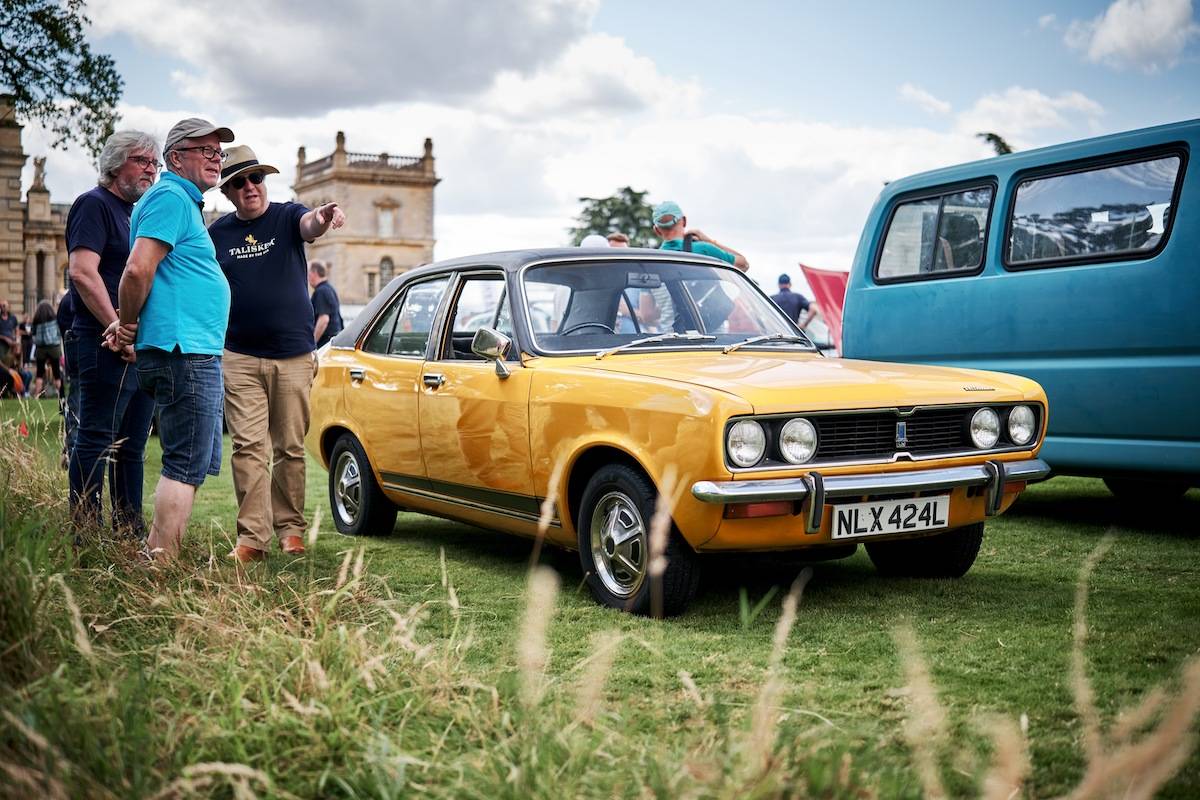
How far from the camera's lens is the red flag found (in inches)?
696

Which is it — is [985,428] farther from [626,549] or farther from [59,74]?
[59,74]

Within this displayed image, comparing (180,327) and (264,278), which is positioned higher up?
(264,278)

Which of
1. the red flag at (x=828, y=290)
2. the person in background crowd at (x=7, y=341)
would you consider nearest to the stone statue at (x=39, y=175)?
the person in background crowd at (x=7, y=341)

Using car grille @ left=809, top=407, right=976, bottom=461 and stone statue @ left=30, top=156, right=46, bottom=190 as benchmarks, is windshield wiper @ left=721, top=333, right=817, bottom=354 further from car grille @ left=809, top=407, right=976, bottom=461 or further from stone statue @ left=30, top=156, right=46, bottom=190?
stone statue @ left=30, top=156, right=46, bottom=190

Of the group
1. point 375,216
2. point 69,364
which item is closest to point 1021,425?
point 69,364

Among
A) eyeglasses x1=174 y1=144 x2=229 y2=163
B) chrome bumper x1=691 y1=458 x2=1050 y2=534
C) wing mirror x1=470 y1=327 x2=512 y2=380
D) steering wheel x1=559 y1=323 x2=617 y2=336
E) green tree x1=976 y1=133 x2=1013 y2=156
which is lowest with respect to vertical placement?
chrome bumper x1=691 y1=458 x2=1050 y2=534

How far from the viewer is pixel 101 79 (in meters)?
21.4

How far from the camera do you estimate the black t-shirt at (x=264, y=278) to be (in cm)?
627

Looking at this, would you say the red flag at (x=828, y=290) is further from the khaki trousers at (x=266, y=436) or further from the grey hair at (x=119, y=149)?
the grey hair at (x=119, y=149)

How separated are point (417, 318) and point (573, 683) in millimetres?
3263

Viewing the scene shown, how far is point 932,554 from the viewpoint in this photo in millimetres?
5738

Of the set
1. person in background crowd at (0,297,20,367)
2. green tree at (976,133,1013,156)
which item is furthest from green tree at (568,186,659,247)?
person in background crowd at (0,297,20,367)

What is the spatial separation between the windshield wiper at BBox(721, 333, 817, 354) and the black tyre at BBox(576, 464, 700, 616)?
1.04 meters

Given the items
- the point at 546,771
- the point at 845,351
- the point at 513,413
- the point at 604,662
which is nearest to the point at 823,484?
→ the point at 604,662
